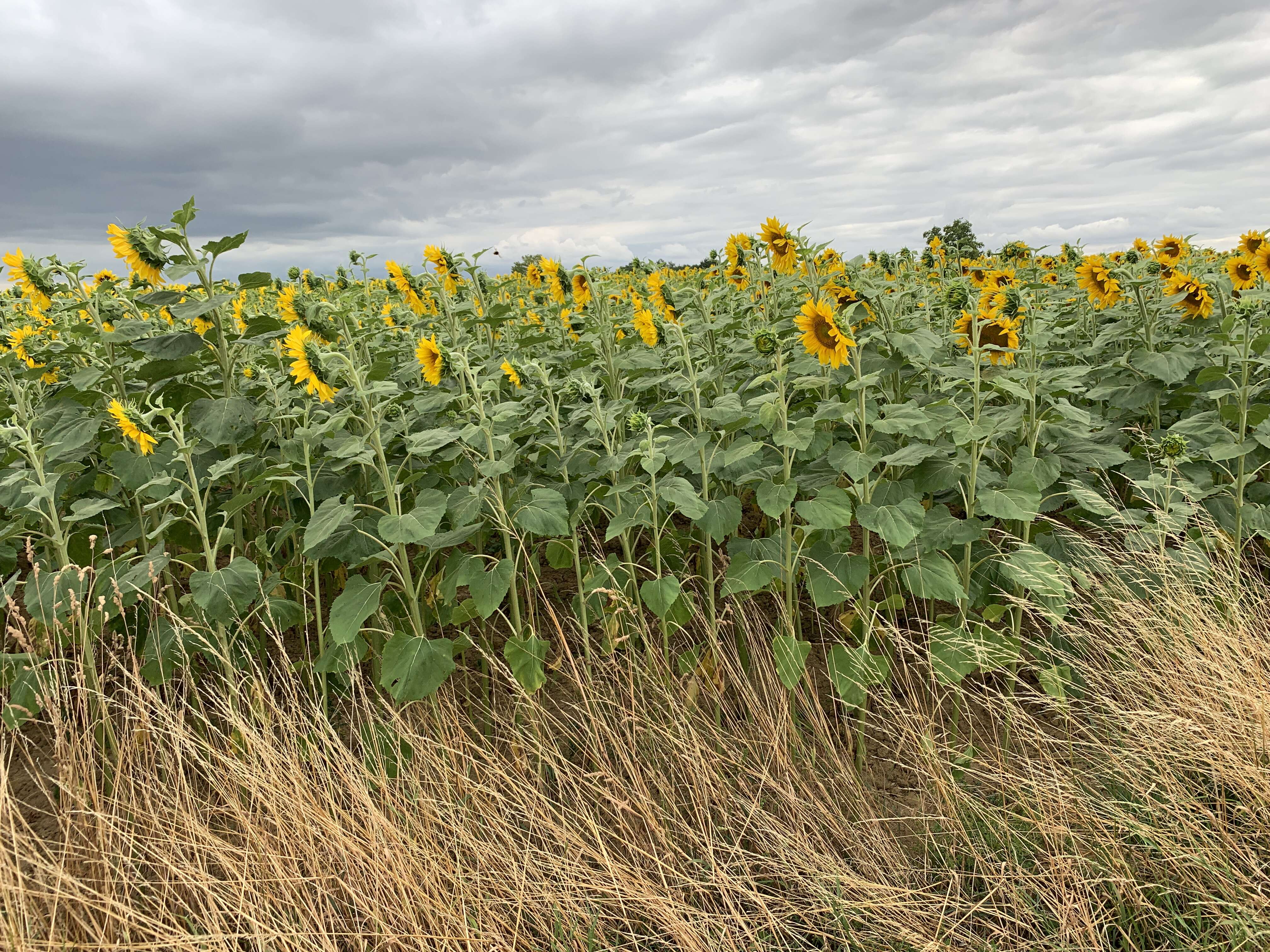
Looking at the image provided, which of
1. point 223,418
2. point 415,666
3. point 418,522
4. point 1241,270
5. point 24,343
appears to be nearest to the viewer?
point 418,522

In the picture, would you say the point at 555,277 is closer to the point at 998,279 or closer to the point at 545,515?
the point at 545,515

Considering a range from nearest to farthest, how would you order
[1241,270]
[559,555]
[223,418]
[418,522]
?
[418,522]
[223,418]
[559,555]
[1241,270]

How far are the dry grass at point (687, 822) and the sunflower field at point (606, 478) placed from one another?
22 centimetres

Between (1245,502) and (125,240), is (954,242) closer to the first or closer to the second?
(1245,502)

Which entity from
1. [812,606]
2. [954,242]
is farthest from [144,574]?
[954,242]

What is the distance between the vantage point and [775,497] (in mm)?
2814

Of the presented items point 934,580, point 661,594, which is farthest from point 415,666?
point 934,580

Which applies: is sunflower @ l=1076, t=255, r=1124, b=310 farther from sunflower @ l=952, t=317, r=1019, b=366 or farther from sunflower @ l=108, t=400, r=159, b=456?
sunflower @ l=108, t=400, r=159, b=456

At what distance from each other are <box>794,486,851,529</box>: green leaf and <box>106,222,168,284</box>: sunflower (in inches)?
107

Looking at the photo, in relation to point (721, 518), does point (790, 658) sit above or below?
below

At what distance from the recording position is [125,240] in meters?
3.22

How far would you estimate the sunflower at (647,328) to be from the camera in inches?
151

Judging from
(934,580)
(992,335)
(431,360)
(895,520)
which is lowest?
(934,580)

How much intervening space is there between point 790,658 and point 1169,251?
11.8 ft
